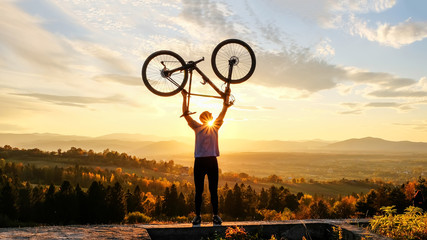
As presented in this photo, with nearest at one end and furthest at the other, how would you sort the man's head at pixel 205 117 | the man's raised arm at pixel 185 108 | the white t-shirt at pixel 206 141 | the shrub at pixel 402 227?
1. the shrub at pixel 402 227
2. the white t-shirt at pixel 206 141
3. the man's head at pixel 205 117
4. the man's raised arm at pixel 185 108

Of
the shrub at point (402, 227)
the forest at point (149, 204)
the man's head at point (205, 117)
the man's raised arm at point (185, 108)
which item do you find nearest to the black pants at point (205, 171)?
the man's head at point (205, 117)

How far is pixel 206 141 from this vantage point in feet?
27.9

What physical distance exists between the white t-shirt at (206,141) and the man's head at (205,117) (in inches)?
5.8

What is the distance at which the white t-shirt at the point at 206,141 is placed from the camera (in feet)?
27.8

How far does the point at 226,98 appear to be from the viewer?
972 cm

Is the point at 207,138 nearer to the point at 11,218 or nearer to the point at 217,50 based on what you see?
the point at 217,50

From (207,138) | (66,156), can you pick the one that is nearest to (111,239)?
(207,138)

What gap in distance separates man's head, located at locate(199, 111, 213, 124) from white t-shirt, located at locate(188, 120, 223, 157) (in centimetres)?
15

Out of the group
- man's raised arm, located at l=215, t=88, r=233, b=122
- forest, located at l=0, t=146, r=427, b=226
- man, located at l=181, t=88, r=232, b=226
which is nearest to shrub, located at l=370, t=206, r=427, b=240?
forest, located at l=0, t=146, r=427, b=226

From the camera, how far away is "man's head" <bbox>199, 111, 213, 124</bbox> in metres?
8.79

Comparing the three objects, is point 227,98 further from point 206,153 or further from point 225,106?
point 206,153

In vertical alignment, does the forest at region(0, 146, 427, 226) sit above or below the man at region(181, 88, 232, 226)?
below

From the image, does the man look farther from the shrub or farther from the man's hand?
the shrub

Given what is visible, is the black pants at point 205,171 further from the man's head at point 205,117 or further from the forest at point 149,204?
the forest at point 149,204
